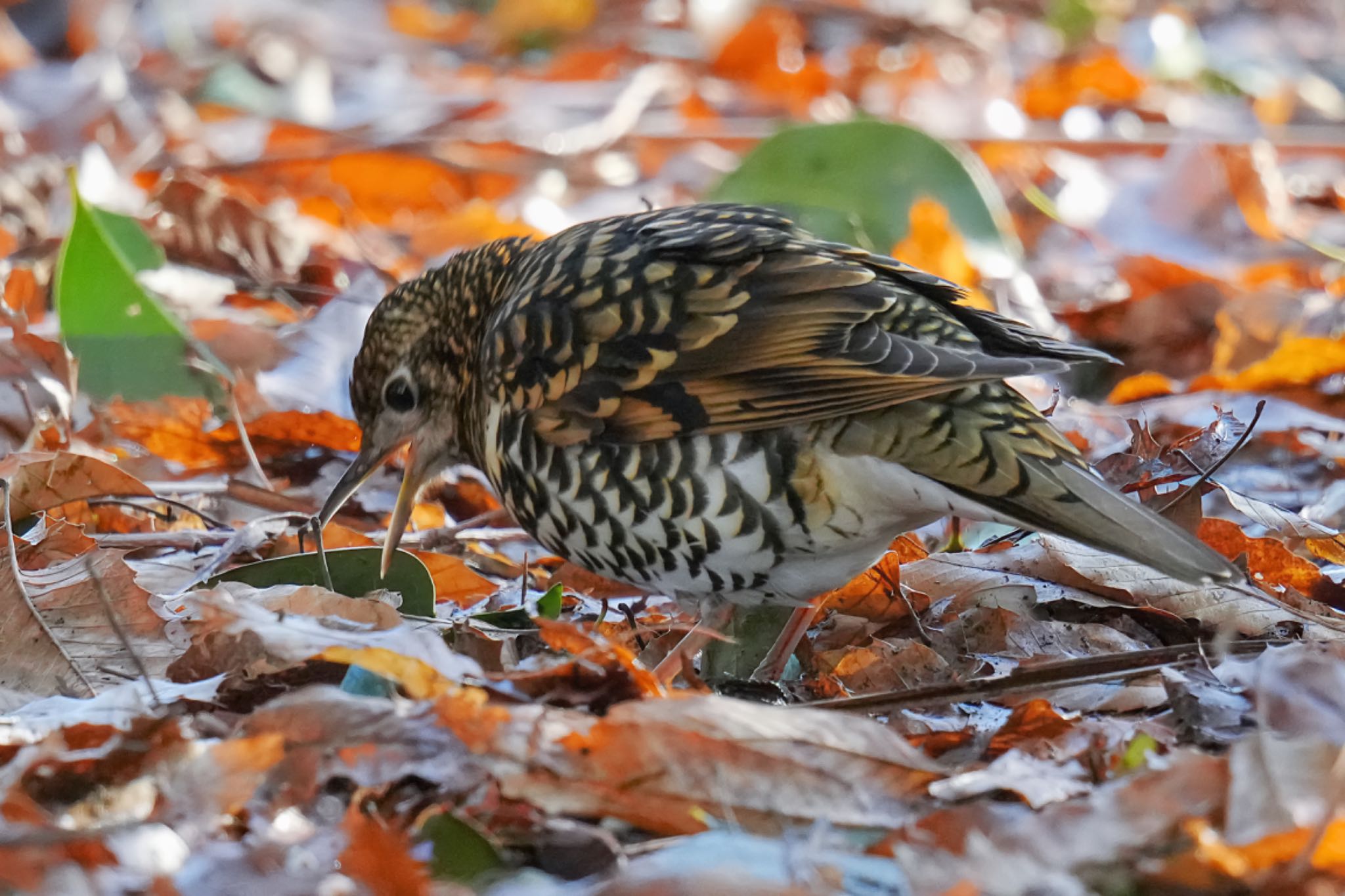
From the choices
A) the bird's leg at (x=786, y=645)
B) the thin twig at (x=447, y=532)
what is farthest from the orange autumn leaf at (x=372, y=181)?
the bird's leg at (x=786, y=645)

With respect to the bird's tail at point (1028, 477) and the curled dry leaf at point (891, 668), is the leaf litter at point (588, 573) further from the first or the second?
the bird's tail at point (1028, 477)

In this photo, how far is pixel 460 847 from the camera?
239 centimetres

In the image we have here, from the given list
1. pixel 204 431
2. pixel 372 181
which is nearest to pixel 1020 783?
pixel 204 431

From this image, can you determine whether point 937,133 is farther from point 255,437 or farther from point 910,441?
point 910,441

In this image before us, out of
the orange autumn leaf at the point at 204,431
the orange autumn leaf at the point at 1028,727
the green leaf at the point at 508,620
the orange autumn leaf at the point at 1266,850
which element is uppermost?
the orange autumn leaf at the point at 1266,850

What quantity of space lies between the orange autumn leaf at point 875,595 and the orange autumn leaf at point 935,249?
7.16 ft

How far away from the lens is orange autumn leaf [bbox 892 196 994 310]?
5891mm

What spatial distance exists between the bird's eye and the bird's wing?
37 cm

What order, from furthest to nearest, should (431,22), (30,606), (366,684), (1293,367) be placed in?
(431,22), (1293,367), (30,606), (366,684)

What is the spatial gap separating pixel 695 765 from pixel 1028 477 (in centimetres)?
97

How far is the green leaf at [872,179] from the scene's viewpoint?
6.00 metres

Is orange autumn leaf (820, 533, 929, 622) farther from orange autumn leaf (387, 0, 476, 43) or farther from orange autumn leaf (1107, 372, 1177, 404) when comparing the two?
orange autumn leaf (387, 0, 476, 43)

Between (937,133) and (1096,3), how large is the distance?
15.5 ft

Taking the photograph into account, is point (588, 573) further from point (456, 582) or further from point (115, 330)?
point (115, 330)
